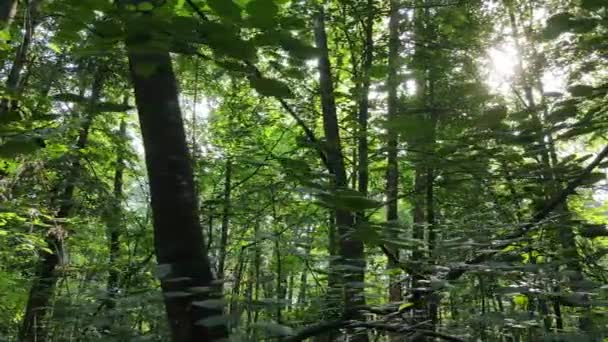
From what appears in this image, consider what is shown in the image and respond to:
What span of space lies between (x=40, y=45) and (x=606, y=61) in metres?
4.93

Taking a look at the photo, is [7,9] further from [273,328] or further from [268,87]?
[273,328]

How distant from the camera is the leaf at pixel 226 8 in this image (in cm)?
91

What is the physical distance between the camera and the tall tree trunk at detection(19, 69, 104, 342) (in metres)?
4.51

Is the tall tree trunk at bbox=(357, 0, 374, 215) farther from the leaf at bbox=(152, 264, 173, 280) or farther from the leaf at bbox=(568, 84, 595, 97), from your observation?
the leaf at bbox=(568, 84, 595, 97)

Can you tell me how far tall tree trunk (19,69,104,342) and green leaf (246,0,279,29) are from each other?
3647 millimetres

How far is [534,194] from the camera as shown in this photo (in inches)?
81.7

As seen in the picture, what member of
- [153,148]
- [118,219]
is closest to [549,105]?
[153,148]

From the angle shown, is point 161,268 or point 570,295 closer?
point 161,268

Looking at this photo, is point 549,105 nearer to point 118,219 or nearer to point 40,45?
point 118,219

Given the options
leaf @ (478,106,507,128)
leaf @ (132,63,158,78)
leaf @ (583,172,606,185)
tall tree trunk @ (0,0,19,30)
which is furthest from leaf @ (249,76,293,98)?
tall tree trunk @ (0,0,19,30)

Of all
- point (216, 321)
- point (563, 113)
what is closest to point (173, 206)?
point (216, 321)

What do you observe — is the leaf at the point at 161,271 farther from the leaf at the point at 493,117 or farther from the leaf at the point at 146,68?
the leaf at the point at 493,117

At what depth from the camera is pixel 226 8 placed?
2.98ft

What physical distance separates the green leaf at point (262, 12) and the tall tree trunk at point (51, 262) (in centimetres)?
365
